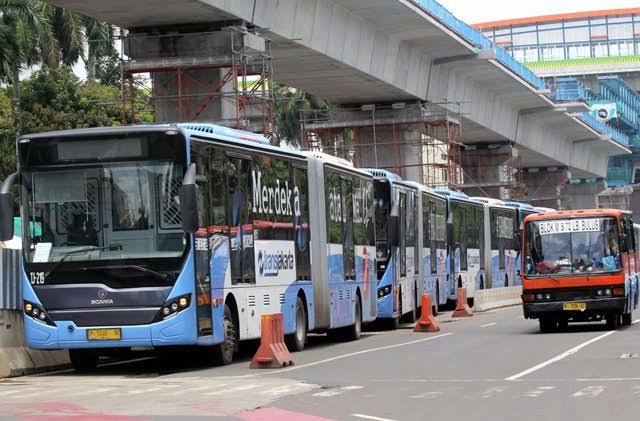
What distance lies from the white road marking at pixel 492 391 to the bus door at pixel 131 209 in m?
5.60

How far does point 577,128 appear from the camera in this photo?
75.7 meters

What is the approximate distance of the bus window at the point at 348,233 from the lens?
27.6 meters

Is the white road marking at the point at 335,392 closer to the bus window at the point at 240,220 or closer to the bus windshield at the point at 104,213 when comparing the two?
the bus windshield at the point at 104,213

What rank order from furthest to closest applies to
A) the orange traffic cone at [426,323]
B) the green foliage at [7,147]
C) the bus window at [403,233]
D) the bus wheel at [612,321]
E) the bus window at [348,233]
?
the green foliage at [7,147]
the bus window at [403,233]
the orange traffic cone at [426,323]
the bus wheel at [612,321]
the bus window at [348,233]

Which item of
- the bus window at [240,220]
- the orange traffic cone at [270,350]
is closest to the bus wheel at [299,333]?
the bus window at [240,220]

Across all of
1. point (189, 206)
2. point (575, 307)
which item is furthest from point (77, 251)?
point (575, 307)

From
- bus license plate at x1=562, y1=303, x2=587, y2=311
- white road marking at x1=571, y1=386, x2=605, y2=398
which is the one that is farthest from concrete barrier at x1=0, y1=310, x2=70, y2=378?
bus license plate at x1=562, y1=303, x2=587, y2=311

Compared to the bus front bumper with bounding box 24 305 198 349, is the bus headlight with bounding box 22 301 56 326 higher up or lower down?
higher up

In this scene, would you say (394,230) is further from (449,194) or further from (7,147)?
(7,147)

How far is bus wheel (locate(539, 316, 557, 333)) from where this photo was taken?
2923cm

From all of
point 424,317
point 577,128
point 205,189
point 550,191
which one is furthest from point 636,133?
point 205,189

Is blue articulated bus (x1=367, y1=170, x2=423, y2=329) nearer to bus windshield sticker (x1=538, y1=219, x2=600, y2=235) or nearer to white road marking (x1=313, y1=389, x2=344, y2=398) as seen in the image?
bus windshield sticker (x1=538, y1=219, x2=600, y2=235)

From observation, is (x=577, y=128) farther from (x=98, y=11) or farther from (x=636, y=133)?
(x=636, y=133)

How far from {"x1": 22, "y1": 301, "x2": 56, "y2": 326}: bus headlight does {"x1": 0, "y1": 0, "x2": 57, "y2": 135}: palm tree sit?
3982 centimetres
